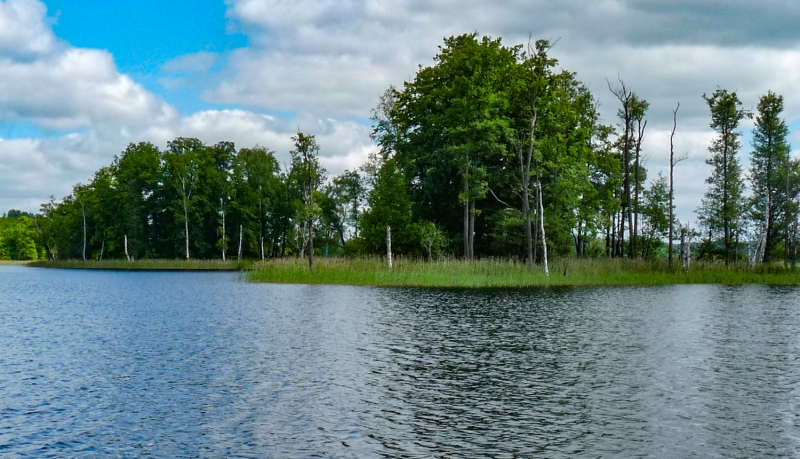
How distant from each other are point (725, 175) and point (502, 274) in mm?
28782

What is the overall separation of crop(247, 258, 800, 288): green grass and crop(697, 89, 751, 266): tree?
38.5ft

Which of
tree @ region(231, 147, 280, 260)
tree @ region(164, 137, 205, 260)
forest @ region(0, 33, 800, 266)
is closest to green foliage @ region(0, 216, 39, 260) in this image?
tree @ region(164, 137, 205, 260)

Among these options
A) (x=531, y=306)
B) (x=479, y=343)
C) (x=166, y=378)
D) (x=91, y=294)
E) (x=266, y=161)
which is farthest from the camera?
(x=266, y=161)

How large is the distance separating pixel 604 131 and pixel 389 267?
87.6 ft

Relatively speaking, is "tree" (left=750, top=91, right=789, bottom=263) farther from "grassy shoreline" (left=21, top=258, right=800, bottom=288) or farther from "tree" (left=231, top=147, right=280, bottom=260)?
"tree" (left=231, top=147, right=280, bottom=260)

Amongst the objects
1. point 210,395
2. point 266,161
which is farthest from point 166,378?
point 266,161

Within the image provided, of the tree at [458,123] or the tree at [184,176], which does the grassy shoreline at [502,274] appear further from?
the tree at [184,176]

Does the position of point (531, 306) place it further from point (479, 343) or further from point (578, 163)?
point (578, 163)

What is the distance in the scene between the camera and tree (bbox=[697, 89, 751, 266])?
192 feet

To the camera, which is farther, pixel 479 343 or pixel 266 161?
pixel 266 161

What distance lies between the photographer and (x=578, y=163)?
53.2 m

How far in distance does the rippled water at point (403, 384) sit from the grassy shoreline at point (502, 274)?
48.4 ft

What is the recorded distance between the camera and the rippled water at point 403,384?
9.51 meters

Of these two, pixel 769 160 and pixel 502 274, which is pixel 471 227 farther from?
pixel 769 160
